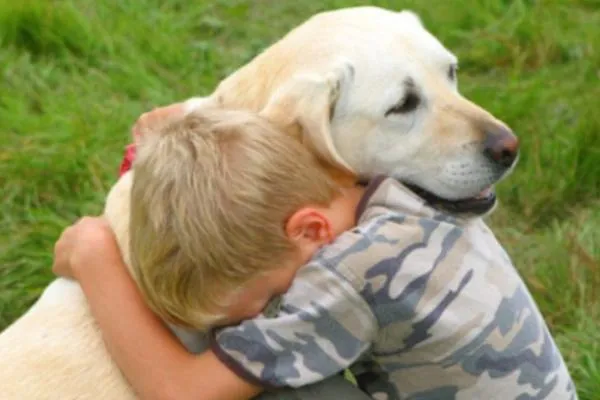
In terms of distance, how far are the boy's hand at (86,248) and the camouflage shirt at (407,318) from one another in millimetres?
315

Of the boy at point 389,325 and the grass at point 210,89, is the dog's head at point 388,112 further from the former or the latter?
the grass at point 210,89

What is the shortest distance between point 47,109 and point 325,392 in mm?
2229

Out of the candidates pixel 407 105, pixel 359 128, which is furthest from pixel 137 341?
pixel 407 105

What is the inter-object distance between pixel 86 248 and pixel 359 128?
2.03 ft

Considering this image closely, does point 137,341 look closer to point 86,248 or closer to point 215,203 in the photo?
point 86,248

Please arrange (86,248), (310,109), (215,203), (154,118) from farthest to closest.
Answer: (154,118), (86,248), (310,109), (215,203)

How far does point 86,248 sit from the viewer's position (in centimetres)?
237

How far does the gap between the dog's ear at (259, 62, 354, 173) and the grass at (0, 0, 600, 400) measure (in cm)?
118

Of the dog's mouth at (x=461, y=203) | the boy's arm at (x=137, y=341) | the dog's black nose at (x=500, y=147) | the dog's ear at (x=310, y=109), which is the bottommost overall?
the boy's arm at (x=137, y=341)

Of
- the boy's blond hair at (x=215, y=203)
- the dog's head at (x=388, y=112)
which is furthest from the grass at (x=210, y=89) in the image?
the boy's blond hair at (x=215, y=203)

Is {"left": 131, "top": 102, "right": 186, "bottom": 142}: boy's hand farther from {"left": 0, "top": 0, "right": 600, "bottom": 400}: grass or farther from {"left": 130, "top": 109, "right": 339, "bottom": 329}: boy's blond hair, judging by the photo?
{"left": 0, "top": 0, "right": 600, "bottom": 400}: grass

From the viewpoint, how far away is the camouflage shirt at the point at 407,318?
6.86 ft

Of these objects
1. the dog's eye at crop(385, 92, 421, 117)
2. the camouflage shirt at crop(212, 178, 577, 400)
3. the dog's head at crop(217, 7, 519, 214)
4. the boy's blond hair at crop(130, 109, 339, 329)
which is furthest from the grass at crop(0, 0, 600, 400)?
the boy's blond hair at crop(130, 109, 339, 329)

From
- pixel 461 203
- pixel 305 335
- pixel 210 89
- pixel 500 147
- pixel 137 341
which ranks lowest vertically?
pixel 210 89
